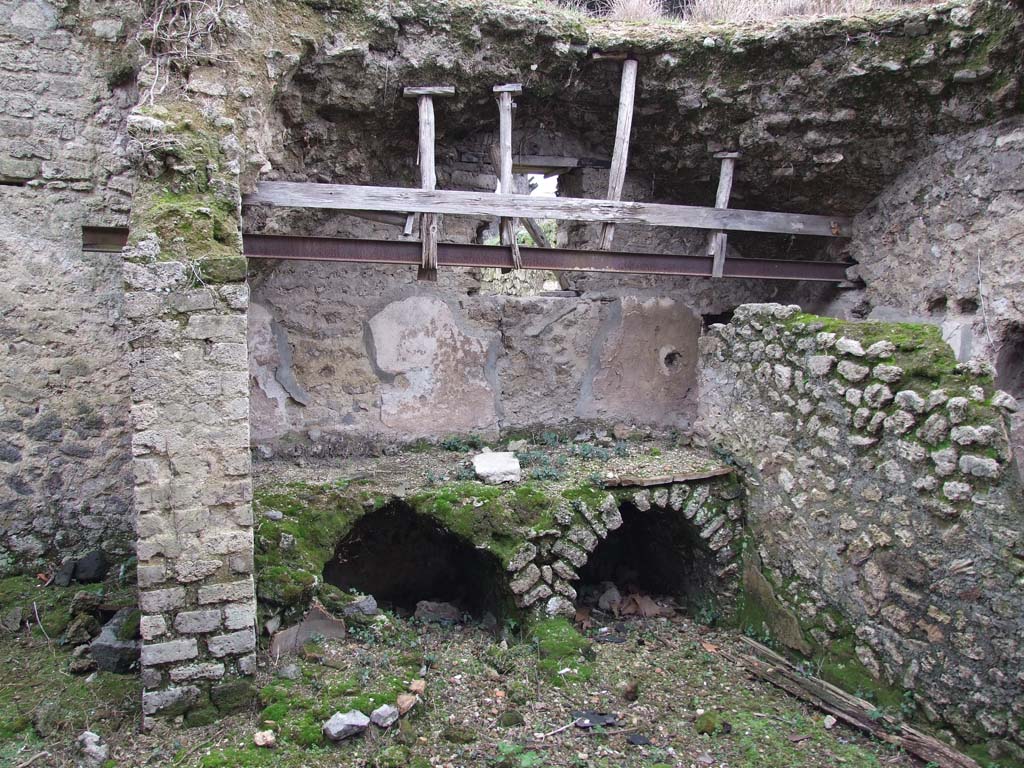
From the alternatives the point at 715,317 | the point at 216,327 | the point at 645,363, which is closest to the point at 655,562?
the point at 645,363

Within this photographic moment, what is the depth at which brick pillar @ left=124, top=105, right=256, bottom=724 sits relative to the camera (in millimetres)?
3357

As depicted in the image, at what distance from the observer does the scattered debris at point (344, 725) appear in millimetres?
3398

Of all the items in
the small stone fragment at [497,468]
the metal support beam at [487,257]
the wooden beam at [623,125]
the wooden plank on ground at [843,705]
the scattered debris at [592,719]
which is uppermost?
the wooden beam at [623,125]

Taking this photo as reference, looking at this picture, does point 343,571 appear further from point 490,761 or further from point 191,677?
point 490,761

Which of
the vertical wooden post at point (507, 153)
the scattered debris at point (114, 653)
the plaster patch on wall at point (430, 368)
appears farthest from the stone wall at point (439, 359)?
the scattered debris at point (114, 653)

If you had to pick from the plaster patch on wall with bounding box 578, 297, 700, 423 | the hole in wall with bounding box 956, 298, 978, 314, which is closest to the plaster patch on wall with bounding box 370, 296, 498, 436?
the plaster patch on wall with bounding box 578, 297, 700, 423

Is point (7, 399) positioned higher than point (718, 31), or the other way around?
point (718, 31)

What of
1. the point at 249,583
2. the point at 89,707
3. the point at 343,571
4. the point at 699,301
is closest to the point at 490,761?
the point at 249,583

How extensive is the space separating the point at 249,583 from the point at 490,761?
58.2 inches

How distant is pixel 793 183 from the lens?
607 cm

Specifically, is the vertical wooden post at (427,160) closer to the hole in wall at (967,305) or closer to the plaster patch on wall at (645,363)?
the plaster patch on wall at (645,363)

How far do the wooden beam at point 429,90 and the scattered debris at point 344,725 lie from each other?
4.08 meters

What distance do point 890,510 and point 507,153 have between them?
3480mm

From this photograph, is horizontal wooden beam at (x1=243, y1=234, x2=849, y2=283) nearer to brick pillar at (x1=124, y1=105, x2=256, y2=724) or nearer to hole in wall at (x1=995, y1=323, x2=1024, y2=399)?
brick pillar at (x1=124, y1=105, x2=256, y2=724)
